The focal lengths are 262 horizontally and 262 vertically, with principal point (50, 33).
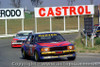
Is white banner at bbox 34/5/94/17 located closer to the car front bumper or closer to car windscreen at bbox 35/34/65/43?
car windscreen at bbox 35/34/65/43

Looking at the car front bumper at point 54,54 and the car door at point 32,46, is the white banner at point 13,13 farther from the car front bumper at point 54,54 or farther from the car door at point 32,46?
the car front bumper at point 54,54

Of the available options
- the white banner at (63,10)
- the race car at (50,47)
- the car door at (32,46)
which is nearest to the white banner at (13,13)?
the white banner at (63,10)

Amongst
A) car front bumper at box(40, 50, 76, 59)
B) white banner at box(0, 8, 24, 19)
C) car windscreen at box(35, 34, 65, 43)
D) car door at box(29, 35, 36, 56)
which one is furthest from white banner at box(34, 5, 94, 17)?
car front bumper at box(40, 50, 76, 59)

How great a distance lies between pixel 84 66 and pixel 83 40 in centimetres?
1003

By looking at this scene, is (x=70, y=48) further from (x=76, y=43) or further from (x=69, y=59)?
(x=76, y=43)

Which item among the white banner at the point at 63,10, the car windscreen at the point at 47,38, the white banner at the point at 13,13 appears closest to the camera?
the car windscreen at the point at 47,38

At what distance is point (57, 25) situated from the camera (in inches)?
2143

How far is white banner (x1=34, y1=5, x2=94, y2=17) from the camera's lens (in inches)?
1607

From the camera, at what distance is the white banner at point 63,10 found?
40.8 metres

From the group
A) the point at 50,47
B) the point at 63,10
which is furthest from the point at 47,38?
the point at 63,10

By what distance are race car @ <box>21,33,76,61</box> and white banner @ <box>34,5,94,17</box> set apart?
26962 mm

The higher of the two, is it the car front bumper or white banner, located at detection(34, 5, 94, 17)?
white banner, located at detection(34, 5, 94, 17)

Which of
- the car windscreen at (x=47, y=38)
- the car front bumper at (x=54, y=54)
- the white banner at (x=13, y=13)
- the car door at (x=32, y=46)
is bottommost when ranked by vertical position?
the car front bumper at (x=54, y=54)

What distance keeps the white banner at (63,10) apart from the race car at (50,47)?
88.5 ft
